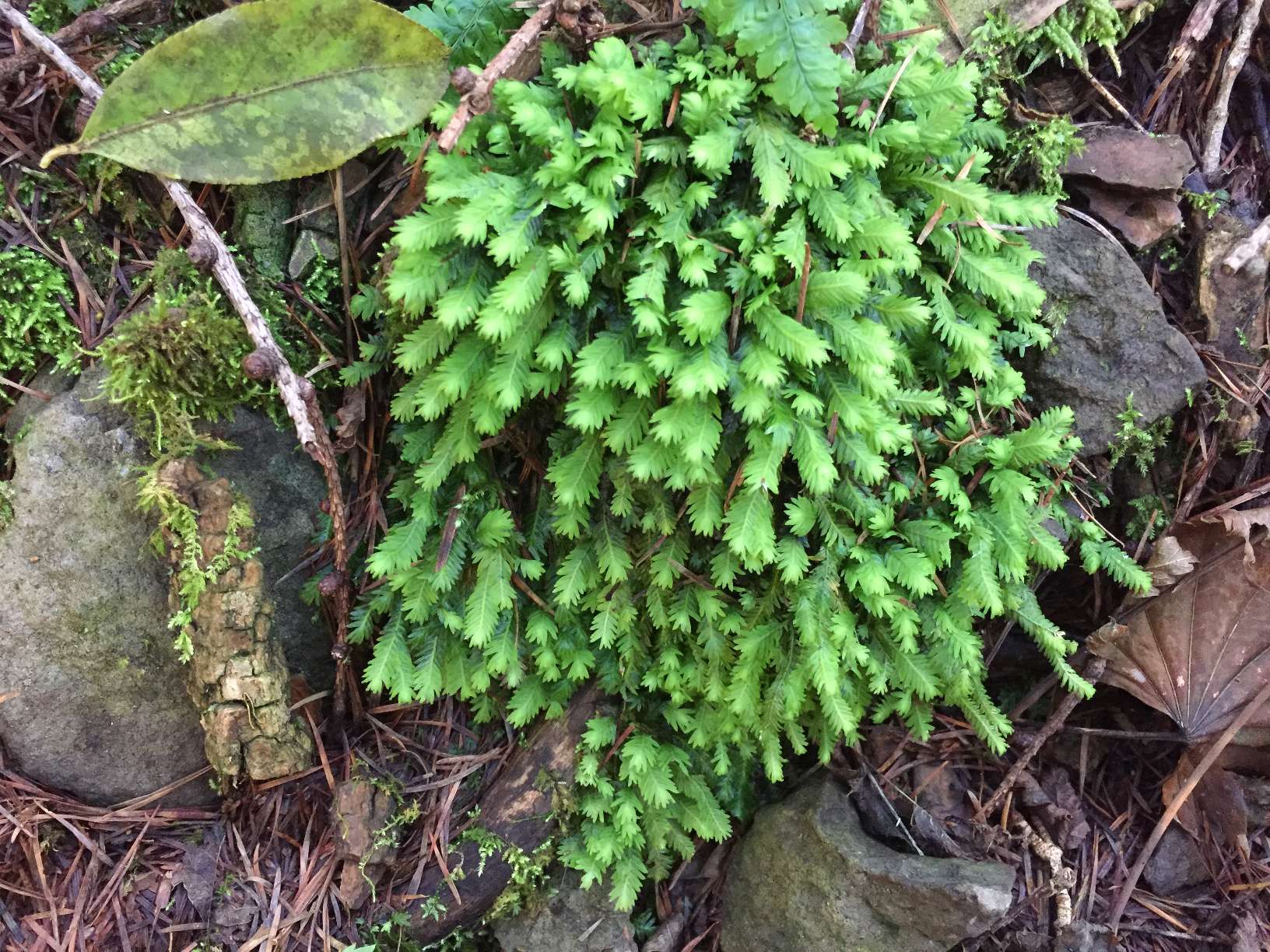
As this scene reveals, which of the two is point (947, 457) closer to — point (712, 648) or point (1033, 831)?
point (712, 648)

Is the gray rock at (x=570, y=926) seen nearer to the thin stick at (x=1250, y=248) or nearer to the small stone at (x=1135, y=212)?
the small stone at (x=1135, y=212)

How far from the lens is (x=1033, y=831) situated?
3027 millimetres

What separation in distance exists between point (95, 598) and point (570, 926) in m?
1.89

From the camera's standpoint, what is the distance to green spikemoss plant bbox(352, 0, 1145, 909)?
227 cm

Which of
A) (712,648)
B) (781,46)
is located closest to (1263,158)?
(781,46)

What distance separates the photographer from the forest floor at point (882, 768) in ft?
8.77

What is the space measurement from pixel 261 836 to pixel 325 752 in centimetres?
34

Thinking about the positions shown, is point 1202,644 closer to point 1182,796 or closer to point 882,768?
point 1182,796

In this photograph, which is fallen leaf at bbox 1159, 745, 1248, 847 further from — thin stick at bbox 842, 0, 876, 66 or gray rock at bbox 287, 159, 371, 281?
gray rock at bbox 287, 159, 371, 281

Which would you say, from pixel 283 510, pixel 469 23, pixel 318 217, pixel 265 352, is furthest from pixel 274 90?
pixel 283 510

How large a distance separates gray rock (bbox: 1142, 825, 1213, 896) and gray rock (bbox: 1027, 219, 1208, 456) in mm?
1538

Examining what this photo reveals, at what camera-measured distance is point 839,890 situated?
8.98 ft

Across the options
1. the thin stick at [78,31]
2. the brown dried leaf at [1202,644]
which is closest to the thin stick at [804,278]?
the brown dried leaf at [1202,644]

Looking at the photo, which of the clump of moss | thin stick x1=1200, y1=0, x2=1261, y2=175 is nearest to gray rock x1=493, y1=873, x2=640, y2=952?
the clump of moss
